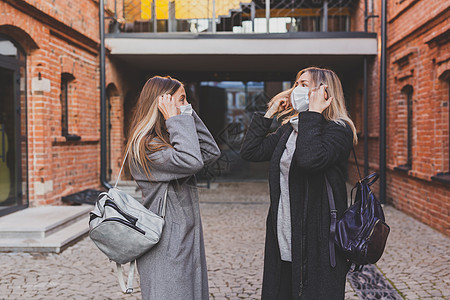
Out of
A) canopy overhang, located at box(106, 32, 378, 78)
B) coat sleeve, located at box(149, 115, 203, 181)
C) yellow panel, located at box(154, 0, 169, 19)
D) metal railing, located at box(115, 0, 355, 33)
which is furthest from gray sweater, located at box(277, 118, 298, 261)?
yellow panel, located at box(154, 0, 169, 19)

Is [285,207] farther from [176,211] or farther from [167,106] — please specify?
[167,106]

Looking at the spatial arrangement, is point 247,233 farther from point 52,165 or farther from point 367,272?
point 52,165

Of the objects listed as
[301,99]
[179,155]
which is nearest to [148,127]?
[179,155]

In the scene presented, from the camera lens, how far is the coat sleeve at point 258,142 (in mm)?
2383

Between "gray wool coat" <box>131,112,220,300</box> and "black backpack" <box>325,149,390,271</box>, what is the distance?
2.15 feet

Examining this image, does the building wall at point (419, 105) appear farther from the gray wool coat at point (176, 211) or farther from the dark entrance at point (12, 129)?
the dark entrance at point (12, 129)

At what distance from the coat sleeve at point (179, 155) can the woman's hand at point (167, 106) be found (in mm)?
42

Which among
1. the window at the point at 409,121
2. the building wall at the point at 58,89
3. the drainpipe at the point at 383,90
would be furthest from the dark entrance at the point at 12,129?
the window at the point at 409,121

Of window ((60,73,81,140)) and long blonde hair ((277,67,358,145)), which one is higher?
window ((60,73,81,140))

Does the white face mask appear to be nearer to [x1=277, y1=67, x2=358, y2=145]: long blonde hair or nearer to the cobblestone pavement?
[x1=277, y1=67, x2=358, y2=145]: long blonde hair

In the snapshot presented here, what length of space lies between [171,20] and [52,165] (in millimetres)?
5743

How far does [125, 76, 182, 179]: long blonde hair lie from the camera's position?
78.9 inches

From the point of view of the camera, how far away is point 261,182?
1312 centimetres

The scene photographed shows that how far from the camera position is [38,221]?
18.9ft
